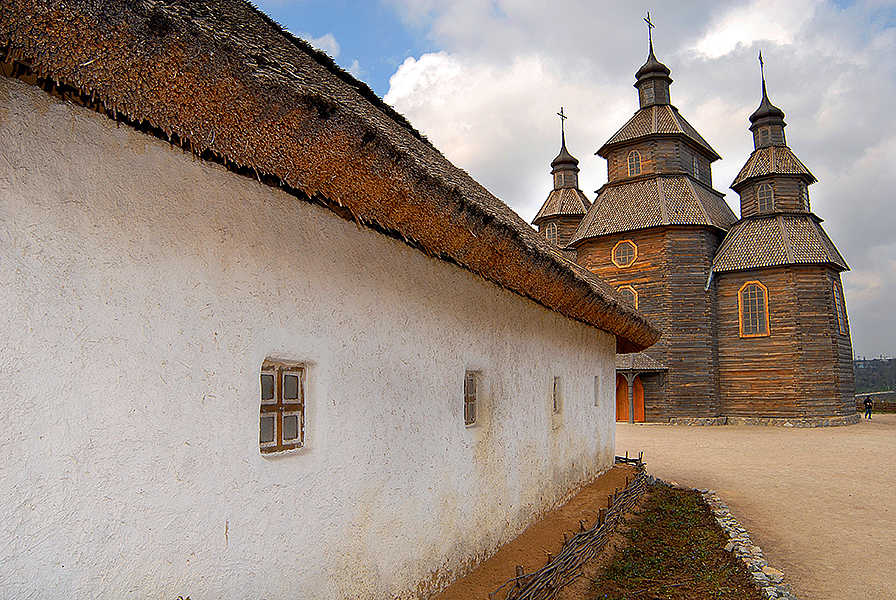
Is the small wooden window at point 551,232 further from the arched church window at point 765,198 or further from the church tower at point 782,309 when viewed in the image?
the arched church window at point 765,198

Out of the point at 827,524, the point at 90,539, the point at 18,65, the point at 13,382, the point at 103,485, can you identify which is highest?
the point at 18,65

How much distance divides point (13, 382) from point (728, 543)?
738 cm

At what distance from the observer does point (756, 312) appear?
75.6 feet

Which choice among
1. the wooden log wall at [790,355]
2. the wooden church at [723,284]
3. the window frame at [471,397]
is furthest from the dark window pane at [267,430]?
the wooden log wall at [790,355]

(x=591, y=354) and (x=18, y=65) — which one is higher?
(x=18, y=65)

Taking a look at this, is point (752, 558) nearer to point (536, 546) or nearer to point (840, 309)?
point (536, 546)

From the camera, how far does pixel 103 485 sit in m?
2.33

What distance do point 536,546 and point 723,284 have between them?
2035cm

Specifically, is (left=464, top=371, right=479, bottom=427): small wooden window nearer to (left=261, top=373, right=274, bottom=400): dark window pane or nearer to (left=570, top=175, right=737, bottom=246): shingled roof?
(left=261, top=373, right=274, bottom=400): dark window pane

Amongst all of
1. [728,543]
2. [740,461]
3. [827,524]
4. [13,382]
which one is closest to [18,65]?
[13,382]

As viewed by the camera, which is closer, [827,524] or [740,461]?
[827,524]

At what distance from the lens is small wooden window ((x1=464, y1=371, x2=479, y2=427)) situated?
207 inches

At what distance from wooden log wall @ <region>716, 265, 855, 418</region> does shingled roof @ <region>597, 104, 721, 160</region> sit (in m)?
6.22

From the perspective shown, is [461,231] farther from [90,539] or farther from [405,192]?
[90,539]
